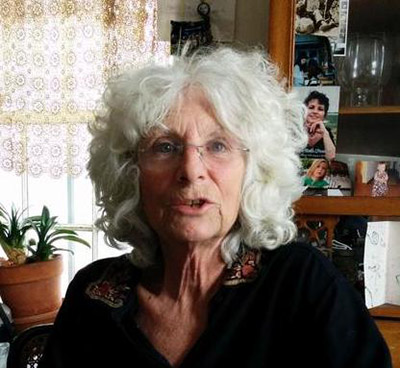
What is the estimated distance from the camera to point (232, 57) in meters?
1.07

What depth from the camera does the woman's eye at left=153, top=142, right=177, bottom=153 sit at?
3.30 ft

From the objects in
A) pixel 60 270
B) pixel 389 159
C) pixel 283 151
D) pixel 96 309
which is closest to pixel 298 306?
pixel 283 151

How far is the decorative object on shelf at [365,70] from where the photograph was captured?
135cm

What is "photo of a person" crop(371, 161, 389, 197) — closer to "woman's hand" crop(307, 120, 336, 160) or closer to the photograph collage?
the photograph collage

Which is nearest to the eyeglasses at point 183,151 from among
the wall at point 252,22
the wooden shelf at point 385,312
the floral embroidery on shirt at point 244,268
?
the floral embroidery on shirt at point 244,268

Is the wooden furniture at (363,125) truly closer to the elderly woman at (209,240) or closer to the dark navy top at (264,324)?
the elderly woman at (209,240)

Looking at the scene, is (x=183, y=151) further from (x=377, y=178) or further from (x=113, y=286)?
(x=377, y=178)

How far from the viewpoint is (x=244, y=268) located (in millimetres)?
1036

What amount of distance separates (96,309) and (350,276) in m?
0.69

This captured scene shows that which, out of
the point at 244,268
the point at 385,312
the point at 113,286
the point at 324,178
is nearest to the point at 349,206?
the point at 324,178

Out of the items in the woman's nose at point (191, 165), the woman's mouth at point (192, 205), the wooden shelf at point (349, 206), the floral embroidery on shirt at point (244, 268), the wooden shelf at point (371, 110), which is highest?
the wooden shelf at point (371, 110)

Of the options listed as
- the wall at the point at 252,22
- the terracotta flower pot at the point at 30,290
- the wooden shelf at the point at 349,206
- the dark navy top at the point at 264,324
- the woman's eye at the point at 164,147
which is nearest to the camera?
the dark navy top at the point at 264,324

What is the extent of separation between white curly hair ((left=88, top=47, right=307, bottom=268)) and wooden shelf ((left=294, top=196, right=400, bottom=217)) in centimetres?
19

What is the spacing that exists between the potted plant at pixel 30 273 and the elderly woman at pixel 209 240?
36.4 inches
